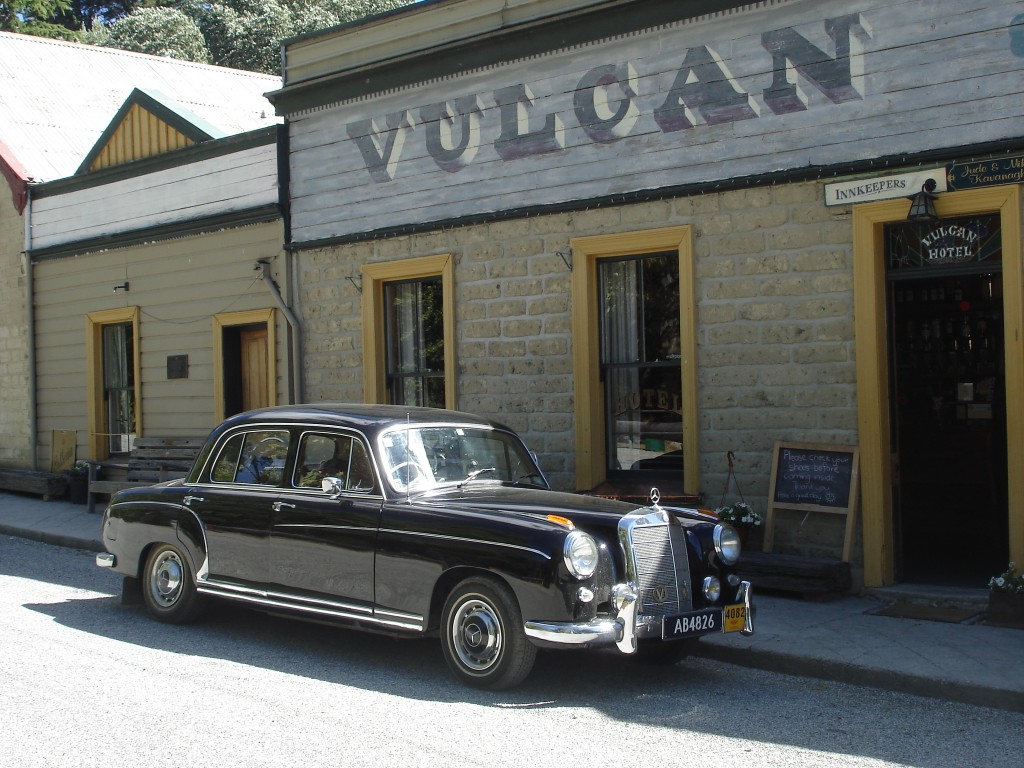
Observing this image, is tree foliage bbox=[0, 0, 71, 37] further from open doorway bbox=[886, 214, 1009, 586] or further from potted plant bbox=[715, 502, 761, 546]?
potted plant bbox=[715, 502, 761, 546]

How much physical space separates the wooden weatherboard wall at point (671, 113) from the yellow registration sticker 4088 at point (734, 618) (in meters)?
4.13

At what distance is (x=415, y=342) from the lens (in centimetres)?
1238

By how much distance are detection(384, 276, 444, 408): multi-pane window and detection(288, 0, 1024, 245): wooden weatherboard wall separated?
0.81m

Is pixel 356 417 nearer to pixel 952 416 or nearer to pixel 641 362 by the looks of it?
pixel 641 362

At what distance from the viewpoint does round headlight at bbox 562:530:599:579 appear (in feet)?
20.1

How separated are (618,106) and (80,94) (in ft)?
40.7

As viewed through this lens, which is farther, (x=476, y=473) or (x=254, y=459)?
(x=254, y=459)

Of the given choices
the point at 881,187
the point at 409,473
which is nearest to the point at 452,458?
the point at 409,473

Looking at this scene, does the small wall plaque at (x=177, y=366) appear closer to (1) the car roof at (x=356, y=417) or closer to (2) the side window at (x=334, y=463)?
(1) the car roof at (x=356, y=417)

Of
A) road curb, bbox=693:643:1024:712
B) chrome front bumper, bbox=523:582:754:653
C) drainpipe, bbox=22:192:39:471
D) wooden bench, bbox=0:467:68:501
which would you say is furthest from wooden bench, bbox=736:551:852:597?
drainpipe, bbox=22:192:39:471

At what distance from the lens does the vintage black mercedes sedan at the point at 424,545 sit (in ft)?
20.5

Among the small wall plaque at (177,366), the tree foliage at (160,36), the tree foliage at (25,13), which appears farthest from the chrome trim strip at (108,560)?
the tree foliage at (160,36)

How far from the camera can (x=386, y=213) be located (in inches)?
485

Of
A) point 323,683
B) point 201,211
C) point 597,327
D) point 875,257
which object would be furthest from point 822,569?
point 201,211
